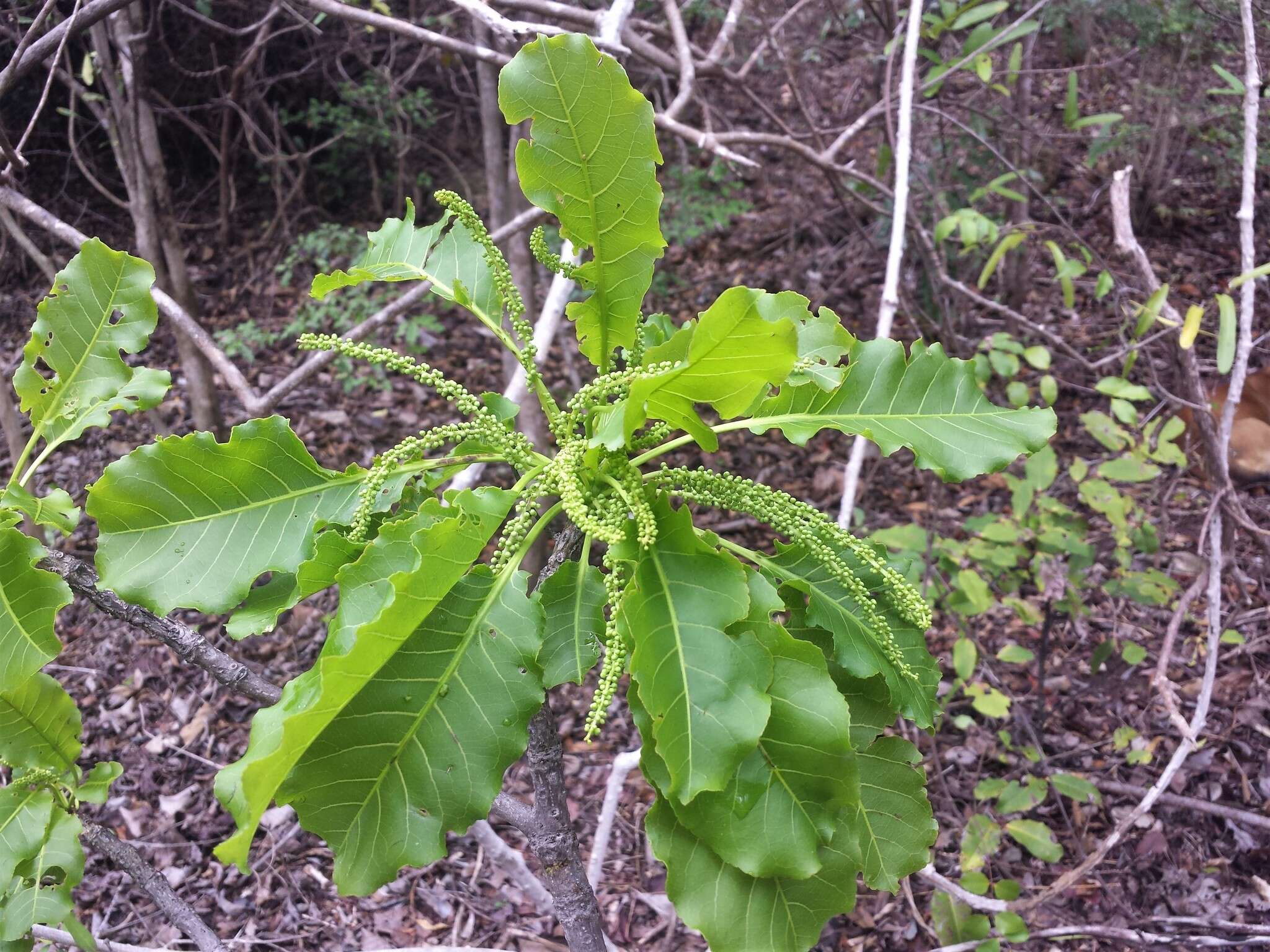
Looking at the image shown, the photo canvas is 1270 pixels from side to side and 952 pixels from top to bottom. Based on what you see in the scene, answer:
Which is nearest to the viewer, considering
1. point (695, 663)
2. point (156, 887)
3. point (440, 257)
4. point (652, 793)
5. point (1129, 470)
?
point (695, 663)

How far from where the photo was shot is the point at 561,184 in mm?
1164

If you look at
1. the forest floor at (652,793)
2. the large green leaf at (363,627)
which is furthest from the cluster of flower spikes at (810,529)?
the forest floor at (652,793)

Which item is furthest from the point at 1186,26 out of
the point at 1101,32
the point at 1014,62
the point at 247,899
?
the point at 247,899

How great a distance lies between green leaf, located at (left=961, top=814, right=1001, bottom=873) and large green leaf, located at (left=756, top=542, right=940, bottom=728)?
1.31 m

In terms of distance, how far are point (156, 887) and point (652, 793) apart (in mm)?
1815

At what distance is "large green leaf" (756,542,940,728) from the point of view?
3.96 ft

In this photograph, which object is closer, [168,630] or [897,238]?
[168,630]

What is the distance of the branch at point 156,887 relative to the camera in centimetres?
146

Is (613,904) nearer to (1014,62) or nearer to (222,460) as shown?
(222,460)

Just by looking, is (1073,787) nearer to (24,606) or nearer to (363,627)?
(363,627)

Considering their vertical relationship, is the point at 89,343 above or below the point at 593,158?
below

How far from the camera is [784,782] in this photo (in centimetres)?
107

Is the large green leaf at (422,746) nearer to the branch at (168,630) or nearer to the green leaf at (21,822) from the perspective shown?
the branch at (168,630)

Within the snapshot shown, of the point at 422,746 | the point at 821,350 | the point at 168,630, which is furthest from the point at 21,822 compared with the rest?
the point at 821,350
